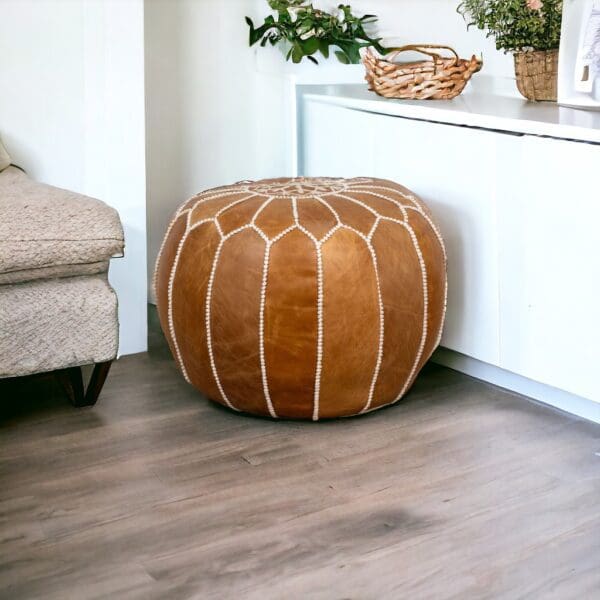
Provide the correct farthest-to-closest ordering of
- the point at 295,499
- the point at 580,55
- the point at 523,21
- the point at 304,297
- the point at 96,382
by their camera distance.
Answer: the point at 523,21, the point at 580,55, the point at 96,382, the point at 304,297, the point at 295,499

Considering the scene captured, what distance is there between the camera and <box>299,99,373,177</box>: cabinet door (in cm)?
278

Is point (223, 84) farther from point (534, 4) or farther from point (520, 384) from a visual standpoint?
point (520, 384)

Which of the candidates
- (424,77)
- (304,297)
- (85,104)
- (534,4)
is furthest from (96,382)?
(534,4)

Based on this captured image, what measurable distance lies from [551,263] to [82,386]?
44.5 inches

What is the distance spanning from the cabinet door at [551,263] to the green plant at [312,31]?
0.94 meters

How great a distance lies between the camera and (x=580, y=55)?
7.99ft

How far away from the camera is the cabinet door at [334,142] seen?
278 centimetres

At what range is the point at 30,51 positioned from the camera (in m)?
2.63

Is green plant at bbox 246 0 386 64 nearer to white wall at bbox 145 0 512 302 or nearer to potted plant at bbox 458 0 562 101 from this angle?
white wall at bbox 145 0 512 302

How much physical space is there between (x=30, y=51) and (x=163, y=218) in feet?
2.33

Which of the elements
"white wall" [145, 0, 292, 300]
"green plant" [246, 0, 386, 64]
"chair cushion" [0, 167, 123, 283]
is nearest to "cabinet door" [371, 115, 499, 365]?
"green plant" [246, 0, 386, 64]

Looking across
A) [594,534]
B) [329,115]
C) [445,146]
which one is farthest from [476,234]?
[594,534]

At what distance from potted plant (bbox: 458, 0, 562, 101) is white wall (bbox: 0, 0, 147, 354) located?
3.06ft

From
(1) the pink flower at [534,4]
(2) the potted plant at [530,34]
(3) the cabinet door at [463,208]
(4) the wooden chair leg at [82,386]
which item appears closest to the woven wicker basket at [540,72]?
(2) the potted plant at [530,34]
